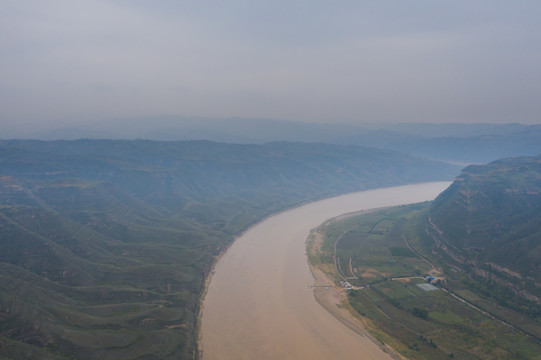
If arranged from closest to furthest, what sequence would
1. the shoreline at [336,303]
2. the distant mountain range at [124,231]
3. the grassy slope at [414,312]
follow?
the distant mountain range at [124,231] → the grassy slope at [414,312] → the shoreline at [336,303]

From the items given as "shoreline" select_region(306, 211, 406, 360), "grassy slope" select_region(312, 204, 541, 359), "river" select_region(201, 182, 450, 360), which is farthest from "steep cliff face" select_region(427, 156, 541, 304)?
"river" select_region(201, 182, 450, 360)

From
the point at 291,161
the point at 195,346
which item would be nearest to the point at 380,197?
the point at 291,161

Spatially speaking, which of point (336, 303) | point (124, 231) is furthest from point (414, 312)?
point (124, 231)

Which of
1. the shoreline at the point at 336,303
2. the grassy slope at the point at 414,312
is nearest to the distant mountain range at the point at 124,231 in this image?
the shoreline at the point at 336,303

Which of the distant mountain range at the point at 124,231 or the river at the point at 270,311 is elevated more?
the distant mountain range at the point at 124,231

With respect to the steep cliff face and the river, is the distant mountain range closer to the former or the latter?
the river

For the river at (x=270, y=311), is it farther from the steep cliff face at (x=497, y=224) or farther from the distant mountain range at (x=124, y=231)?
the steep cliff face at (x=497, y=224)

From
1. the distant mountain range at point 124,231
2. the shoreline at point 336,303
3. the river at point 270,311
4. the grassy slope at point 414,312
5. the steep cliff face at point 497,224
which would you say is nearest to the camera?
the distant mountain range at point 124,231

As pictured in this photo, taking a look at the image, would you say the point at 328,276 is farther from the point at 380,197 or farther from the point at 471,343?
the point at 380,197
